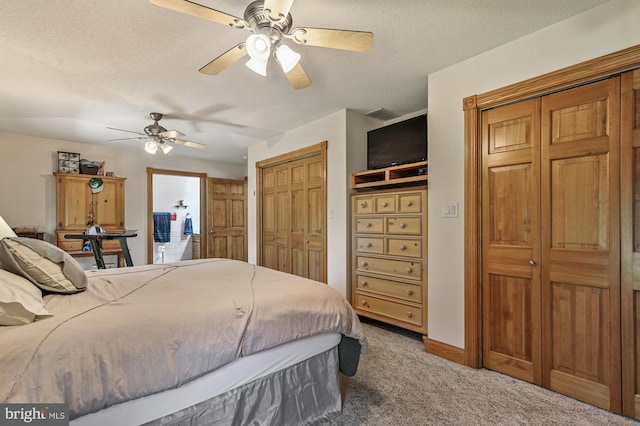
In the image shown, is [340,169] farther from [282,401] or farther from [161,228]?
[161,228]

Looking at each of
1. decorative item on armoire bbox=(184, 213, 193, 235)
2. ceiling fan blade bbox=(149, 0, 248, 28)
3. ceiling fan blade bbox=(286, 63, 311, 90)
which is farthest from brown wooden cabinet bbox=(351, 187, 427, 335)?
decorative item on armoire bbox=(184, 213, 193, 235)

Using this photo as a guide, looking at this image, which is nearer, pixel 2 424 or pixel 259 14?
pixel 2 424

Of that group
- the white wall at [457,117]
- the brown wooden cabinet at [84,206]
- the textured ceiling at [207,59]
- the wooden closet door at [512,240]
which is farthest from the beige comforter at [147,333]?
the brown wooden cabinet at [84,206]

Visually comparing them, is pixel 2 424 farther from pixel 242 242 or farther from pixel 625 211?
pixel 242 242

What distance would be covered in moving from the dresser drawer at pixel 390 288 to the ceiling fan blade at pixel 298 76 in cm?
191

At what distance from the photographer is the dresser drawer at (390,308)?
256cm

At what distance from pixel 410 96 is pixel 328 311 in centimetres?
234

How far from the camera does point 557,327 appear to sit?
1.83 metres

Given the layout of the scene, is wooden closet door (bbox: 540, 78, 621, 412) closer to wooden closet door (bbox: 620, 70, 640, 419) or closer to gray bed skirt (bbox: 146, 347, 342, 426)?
wooden closet door (bbox: 620, 70, 640, 419)

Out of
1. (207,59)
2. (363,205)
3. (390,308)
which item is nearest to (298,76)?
(207,59)

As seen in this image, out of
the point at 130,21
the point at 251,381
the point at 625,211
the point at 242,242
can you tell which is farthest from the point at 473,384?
the point at 242,242

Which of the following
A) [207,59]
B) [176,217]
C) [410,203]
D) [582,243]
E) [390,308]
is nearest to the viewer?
[582,243]

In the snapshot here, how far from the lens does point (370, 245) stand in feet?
9.72

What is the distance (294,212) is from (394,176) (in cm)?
159
